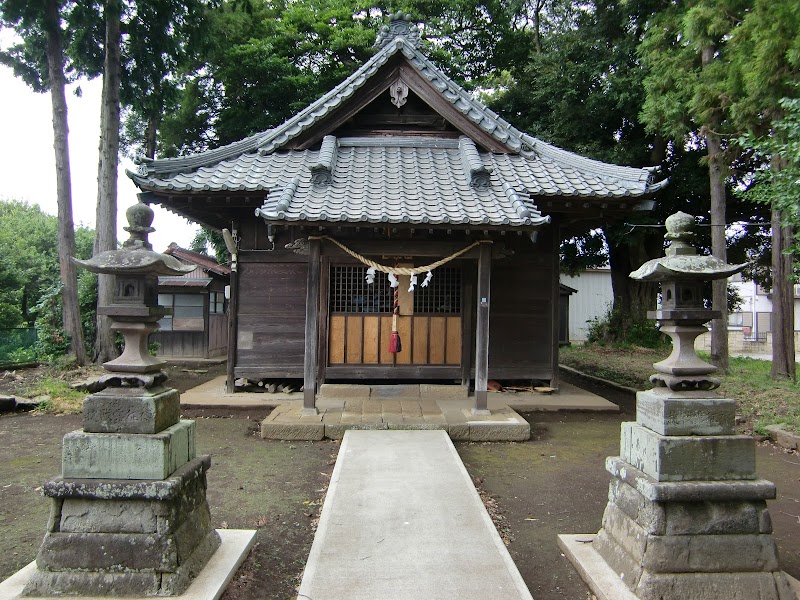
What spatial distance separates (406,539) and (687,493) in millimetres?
2083

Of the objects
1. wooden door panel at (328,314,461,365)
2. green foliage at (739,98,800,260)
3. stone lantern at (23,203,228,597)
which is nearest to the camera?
stone lantern at (23,203,228,597)

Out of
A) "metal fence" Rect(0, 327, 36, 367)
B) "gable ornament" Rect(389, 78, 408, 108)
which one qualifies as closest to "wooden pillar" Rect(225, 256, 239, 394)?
"gable ornament" Rect(389, 78, 408, 108)

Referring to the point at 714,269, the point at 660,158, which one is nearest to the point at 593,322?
the point at 660,158

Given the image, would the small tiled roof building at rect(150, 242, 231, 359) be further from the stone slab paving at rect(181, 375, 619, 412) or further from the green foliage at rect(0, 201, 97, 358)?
the stone slab paving at rect(181, 375, 619, 412)

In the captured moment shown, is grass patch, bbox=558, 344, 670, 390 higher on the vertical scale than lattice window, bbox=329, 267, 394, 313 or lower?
lower

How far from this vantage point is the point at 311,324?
814cm

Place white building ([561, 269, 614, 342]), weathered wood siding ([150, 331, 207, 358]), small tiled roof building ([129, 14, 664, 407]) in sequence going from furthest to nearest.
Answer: white building ([561, 269, 614, 342]) → weathered wood siding ([150, 331, 207, 358]) → small tiled roof building ([129, 14, 664, 407])

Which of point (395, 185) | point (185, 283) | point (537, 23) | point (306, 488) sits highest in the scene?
point (537, 23)

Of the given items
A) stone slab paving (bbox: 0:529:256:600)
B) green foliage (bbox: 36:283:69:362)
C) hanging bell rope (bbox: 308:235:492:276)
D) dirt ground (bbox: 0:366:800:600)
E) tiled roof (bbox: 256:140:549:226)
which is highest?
tiled roof (bbox: 256:140:549:226)

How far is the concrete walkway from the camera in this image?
3467 millimetres

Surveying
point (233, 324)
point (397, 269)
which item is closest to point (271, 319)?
point (233, 324)

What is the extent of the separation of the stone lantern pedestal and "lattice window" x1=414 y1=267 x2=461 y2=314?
6811mm

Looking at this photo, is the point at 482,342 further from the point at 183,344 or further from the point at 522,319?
the point at 183,344

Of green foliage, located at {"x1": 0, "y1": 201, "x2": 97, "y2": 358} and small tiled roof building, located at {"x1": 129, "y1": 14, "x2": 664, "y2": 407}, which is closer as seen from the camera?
small tiled roof building, located at {"x1": 129, "y1": 14, "x2": 664, "y2": 407}
